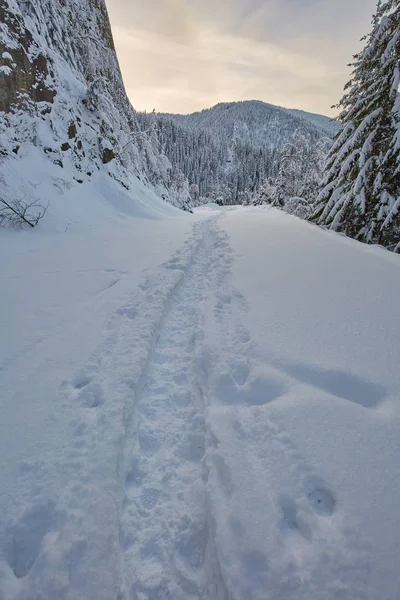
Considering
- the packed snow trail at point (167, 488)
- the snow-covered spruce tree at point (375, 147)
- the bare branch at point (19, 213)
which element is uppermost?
the snow-covered spruce tree at point (375, 147)

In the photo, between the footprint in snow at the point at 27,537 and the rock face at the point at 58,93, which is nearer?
the footprint in snow at the point at 27,537

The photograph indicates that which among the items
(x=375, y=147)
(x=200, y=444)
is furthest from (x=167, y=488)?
(x=375, y=147)

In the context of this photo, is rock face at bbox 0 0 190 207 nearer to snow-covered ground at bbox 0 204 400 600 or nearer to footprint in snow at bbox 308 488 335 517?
snow-covered ground at bbox 0 204 400 600

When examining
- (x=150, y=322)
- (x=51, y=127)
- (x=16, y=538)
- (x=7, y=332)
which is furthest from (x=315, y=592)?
(x=51, y=127)

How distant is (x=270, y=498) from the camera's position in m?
1.73

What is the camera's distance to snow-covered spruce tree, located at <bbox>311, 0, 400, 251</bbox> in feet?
24.5

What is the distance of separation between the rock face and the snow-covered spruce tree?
9.88m

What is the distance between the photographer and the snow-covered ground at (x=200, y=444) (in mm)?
1470

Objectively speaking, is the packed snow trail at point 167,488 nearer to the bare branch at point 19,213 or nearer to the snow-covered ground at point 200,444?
the snow-covered ground at point 200,444

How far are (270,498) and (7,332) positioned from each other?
332cm

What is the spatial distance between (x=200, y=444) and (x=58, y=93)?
14055mm

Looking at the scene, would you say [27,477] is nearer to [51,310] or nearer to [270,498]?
[270,498]

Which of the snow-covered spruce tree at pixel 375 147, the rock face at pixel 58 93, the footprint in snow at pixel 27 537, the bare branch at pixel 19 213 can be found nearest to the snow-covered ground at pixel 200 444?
the footprint in snow at pixel 27 537

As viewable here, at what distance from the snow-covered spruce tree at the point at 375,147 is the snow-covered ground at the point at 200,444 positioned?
489 centimetres
